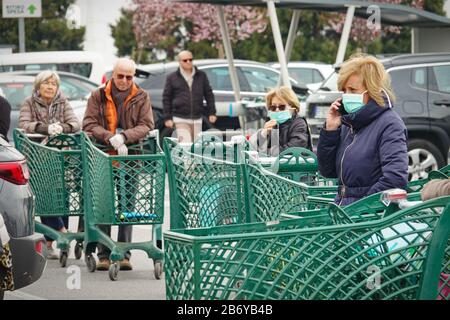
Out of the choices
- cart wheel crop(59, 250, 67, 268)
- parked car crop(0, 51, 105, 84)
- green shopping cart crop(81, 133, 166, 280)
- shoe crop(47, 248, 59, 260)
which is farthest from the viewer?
parked car crop(0, 51, 105, 84)

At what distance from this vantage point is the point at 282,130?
404 inches

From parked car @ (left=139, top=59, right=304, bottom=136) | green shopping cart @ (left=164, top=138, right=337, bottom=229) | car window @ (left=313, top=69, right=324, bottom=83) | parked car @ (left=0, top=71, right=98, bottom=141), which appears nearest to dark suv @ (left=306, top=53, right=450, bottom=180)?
parked car @ (left=139, top=59, right=304, bottom=136)

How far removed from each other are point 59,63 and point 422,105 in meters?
12.1

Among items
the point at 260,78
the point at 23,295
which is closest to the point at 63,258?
the point at 23,295

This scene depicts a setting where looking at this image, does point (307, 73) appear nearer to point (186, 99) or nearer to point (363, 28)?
point (186, 99)

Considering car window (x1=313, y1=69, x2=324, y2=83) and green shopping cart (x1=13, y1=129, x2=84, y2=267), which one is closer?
green shopping cart (x1=13, y1=129, x2=84, y2=267)

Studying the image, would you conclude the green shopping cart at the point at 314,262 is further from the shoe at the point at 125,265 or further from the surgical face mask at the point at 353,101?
the shoe at the point at 125,265

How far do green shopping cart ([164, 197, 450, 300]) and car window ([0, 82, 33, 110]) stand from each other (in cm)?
1644

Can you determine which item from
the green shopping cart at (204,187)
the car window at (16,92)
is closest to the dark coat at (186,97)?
the car window at (16,92)

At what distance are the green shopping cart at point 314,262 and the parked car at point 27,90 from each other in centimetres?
1569

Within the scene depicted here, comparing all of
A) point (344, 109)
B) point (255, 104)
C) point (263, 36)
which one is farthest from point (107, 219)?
point (263, 36)

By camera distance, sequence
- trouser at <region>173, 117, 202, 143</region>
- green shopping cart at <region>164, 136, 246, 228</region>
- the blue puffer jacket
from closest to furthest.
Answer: the blue puffer jacket < green shopping cart at <region>164, 136, 246, 228</region> < trouser at <region>173, 117, 202, 143</region>

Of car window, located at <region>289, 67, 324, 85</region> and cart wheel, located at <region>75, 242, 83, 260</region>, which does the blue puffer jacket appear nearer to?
cart wheel, located at <region>75, 242, 83, 260</region>

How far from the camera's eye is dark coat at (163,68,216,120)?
17750mm
